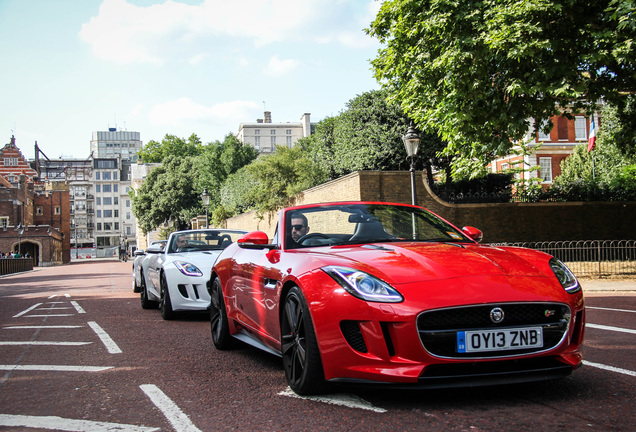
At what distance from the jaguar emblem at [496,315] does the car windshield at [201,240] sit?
7.32 meters

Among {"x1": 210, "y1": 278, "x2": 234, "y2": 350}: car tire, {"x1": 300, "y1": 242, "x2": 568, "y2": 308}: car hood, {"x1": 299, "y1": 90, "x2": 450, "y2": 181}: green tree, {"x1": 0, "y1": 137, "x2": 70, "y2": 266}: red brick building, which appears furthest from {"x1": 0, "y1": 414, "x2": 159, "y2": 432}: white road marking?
{"x1": 0, "y1": 137, "x2": 70, "y2": 266}: red brick building

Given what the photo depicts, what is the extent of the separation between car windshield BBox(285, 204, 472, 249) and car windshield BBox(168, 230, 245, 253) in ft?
17.3

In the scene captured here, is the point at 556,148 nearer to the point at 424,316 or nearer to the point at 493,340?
the point at 493,340

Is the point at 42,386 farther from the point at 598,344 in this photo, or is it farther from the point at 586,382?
the point at 598,344

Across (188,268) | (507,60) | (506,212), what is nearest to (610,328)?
(188,268)

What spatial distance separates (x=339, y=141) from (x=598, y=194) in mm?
10950

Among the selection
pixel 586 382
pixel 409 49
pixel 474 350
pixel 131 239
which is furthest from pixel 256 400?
pixel 131 239

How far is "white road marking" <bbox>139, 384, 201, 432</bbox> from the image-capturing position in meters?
3.46

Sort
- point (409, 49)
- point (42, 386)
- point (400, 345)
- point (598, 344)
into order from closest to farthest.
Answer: point (400, 345) → point (42, 386) → point (598, 344) → point (409, 49)

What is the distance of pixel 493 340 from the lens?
351 centimetres

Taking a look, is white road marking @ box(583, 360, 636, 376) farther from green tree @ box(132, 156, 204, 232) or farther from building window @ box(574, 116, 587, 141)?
green tree @ box(132, 156, 204, 232)

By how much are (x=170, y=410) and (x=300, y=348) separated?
3.11ft

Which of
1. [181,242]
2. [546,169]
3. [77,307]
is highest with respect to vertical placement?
[546,169]

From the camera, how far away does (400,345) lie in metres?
3.48
